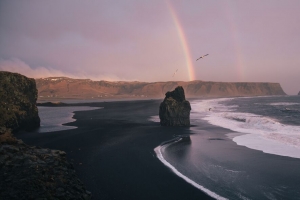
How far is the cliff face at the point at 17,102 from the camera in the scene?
25438 mm

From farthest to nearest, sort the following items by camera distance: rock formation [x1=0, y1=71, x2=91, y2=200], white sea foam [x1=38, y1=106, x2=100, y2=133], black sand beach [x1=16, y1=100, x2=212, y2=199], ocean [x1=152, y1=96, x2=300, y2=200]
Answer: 1. white sea foam [x1=38, y1=106, x2=100, y2=133]
2. ocean [x1=152, y1=96, x2=300, y2=200]
3. black sand beach [x1=16, y1=100, x2=212, y2=199]
4. rock formation [x1=0, y1=71, x2=91, y2=200]

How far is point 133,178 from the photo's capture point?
1220 cm

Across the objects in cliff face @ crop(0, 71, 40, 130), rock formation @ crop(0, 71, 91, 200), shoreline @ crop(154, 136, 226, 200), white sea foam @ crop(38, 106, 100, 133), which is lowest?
shoreline @ crop(154, 136, 226, 200)

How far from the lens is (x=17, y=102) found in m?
27.6

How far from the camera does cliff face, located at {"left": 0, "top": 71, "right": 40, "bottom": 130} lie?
83.5 feet

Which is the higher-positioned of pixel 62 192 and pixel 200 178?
pixel 62 192

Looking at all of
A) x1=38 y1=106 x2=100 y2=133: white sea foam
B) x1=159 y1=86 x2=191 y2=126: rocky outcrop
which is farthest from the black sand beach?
x1=159 y1=86 x2=191 y2=126: rocky outcrop

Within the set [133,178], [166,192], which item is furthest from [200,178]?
[133,178]

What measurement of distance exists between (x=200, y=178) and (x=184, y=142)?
9646 mm

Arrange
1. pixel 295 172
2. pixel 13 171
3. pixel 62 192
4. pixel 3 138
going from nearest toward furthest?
1. pixel 62 192
2. pixel 13 171
3. pixel 3 138
4. pixel 295 172

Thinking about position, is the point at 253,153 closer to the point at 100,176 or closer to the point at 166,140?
the point at 166,140

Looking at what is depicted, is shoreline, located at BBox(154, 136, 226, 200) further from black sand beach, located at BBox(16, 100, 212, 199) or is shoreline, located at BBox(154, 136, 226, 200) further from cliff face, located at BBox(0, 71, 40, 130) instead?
Result: cliff face, located at BBox(0, 71, 40, 130)

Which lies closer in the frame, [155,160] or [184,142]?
[155,160]

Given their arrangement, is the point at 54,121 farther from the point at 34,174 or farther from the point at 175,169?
the point at 34,174
